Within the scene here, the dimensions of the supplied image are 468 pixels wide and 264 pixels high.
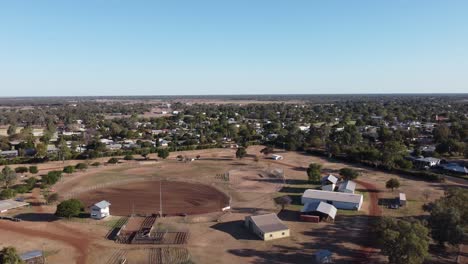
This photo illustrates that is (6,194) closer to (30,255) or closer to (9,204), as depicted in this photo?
(9,204)

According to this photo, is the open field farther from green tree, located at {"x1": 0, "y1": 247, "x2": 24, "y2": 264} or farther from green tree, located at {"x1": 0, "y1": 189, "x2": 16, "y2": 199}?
green tree, located at {"x1": 0, "y1": 247, "x2": 24, "y2": 264}

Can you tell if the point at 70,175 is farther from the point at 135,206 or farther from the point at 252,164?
the point at 252,164

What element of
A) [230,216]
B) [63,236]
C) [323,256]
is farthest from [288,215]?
[63,236]

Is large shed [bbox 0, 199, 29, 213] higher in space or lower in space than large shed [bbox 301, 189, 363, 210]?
lower

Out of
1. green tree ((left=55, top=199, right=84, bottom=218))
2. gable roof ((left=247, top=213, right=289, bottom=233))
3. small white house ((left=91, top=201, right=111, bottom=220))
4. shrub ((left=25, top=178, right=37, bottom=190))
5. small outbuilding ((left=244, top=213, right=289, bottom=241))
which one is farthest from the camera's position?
shrub ((left=25, top=178, right=37, bottom=190))

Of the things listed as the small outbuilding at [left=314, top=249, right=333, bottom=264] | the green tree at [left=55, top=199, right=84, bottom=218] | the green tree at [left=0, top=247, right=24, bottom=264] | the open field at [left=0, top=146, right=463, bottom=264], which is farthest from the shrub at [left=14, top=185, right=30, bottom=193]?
the small outbuilding at [left=314, top=249, right=333, bottom=264]

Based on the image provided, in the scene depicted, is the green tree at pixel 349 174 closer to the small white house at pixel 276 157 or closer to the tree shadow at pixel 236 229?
the small white house at pixel 276 157

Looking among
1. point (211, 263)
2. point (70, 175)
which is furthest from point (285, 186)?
point (70, 175)
